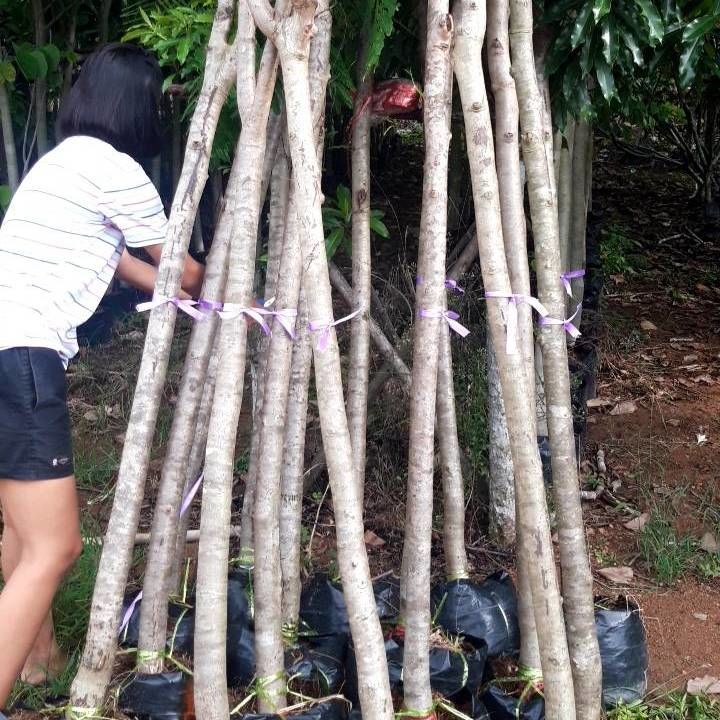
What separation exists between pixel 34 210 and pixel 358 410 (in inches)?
43.7

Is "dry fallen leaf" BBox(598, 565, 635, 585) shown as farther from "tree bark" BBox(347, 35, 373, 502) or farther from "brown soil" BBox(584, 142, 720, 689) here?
"tree bark" BBox(347, 35, 373, 502)

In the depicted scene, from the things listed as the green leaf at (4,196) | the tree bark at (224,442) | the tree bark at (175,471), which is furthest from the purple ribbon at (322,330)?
the green leaf at (4,196)

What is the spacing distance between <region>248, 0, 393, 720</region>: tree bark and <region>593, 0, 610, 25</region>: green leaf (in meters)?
1.04

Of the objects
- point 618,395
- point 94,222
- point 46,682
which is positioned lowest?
point 46,682

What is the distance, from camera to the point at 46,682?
282cm

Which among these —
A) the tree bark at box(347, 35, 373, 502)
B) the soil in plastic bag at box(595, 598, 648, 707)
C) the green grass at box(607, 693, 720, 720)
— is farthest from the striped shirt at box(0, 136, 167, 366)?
the green grass at box(607, 693, 720, 720)

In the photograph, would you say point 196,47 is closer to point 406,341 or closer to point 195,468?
point 195,468

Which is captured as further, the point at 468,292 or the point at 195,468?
the point at 468,292

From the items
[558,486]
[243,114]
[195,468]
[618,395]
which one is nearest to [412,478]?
[558,486]

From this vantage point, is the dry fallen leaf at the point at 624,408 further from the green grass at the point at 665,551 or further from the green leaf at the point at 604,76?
the green leaf at the point at 604,76

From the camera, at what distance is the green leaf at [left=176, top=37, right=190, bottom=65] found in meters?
2.78

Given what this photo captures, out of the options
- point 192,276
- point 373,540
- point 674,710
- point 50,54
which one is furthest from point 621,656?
point 50,54

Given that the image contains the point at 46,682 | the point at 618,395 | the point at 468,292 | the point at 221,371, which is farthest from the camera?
the point at 618,395

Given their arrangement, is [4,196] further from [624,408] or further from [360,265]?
[624,408]
